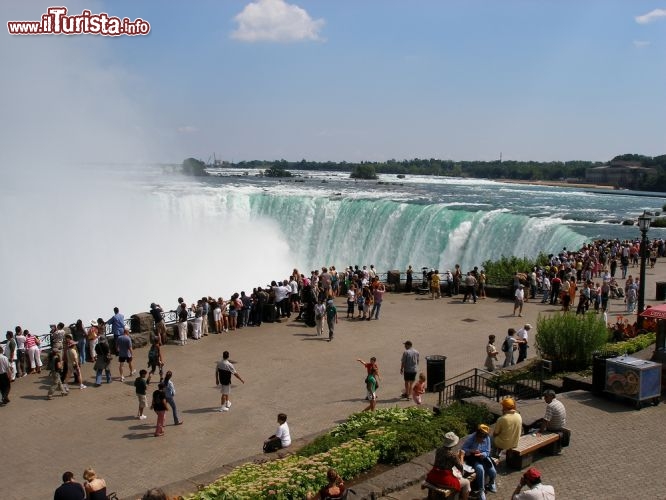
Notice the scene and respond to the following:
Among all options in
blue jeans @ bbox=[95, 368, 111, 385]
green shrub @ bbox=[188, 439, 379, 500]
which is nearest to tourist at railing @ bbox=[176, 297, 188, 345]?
blue jeans @ bbox=[95, 368, 111, 385]

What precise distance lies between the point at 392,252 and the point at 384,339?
769 inches

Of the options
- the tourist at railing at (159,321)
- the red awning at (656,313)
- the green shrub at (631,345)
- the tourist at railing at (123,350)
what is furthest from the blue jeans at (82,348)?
the red awning at (656,313)

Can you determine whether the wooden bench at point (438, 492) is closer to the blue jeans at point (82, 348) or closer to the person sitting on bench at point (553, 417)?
the person sitting on bench at point (553, 417)

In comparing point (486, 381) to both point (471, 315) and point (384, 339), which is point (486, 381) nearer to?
point (384, 339)

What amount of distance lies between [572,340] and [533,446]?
4.60 metres

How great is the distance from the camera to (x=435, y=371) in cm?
1145

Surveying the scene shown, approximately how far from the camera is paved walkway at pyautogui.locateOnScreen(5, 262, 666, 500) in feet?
26.0

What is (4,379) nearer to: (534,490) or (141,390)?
(141,390)

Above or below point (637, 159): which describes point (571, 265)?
below

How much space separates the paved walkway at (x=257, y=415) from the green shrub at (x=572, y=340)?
164cm

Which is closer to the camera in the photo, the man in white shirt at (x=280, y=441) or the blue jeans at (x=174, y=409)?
the man in white shirt at (x=280, y=441)

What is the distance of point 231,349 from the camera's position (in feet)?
46.9

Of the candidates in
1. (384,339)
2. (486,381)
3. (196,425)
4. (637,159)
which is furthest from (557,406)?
(637,159)

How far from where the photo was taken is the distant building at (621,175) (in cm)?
11544
